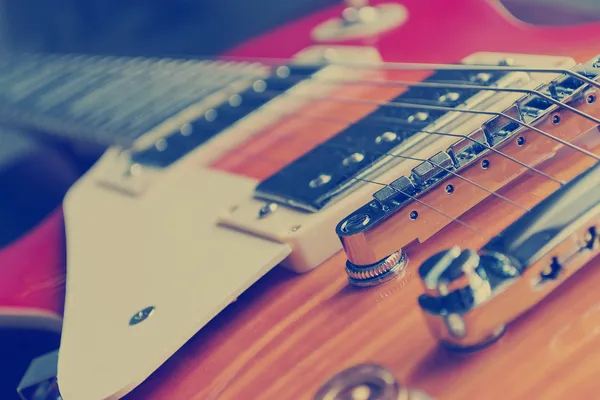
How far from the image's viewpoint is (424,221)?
0.47m

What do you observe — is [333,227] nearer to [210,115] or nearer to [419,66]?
[419,66]

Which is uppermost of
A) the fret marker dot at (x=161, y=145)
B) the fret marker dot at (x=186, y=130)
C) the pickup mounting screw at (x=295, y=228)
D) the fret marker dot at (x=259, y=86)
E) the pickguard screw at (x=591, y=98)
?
the pickguard screw at (x=591, y=98)

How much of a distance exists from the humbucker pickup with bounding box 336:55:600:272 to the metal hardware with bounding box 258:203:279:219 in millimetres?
117

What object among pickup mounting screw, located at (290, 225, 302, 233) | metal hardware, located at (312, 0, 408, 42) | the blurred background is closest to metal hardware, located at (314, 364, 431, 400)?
pickup mounting screw, located at (290, 225, 302, 233)

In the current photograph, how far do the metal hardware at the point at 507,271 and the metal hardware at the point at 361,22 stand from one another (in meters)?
0.65

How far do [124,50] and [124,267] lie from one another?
46.2 inches

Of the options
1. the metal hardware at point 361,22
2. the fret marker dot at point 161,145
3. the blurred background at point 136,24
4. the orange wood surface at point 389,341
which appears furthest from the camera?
the blurred background at point 136,24

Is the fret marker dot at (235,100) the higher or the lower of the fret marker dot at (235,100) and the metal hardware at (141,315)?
the higher

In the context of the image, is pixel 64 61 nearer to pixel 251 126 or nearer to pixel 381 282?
pixel 251 126

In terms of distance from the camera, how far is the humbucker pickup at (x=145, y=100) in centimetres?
87

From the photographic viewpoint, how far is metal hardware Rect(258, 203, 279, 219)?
0.58 meters

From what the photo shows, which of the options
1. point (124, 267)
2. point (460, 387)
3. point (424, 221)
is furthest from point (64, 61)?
point (460, 387)

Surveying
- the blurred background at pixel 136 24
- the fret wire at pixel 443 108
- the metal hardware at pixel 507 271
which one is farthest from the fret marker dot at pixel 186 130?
the blurred background at pixel 136 24

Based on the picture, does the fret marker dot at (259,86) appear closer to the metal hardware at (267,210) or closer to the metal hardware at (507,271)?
the metal hardware at (267,210)
